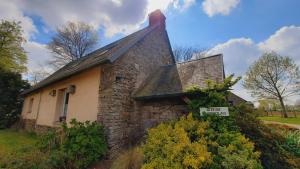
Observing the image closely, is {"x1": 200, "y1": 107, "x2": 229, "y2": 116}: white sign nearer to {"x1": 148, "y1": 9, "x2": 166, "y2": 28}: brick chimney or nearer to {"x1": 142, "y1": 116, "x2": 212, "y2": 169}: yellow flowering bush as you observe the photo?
{"x1": 142, "y1": 116, "x2": 212, "y2": 169}: yellow flowering bush

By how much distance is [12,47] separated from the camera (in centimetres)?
1786

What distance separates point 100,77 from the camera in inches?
239

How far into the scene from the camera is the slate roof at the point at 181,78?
19.5 ft

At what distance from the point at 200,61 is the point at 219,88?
10.2 ft

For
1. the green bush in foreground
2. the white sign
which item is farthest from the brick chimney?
the green bush in foreground

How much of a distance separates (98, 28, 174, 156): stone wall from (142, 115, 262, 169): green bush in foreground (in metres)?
2.18

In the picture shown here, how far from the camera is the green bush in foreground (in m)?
3.17

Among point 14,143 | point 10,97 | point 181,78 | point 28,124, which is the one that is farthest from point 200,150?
point 10,97

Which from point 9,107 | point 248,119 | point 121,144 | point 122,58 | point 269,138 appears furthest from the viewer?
point 9,107

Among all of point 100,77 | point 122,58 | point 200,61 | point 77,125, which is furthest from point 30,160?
point 200,61

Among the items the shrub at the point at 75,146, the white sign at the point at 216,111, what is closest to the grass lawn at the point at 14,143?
the shrub at the point at 75,146

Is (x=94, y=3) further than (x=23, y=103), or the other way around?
(x=23, y=103)

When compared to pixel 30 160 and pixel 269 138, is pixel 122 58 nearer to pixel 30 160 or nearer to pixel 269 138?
pixel 30 160

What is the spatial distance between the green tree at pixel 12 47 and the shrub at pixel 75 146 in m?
17.5
